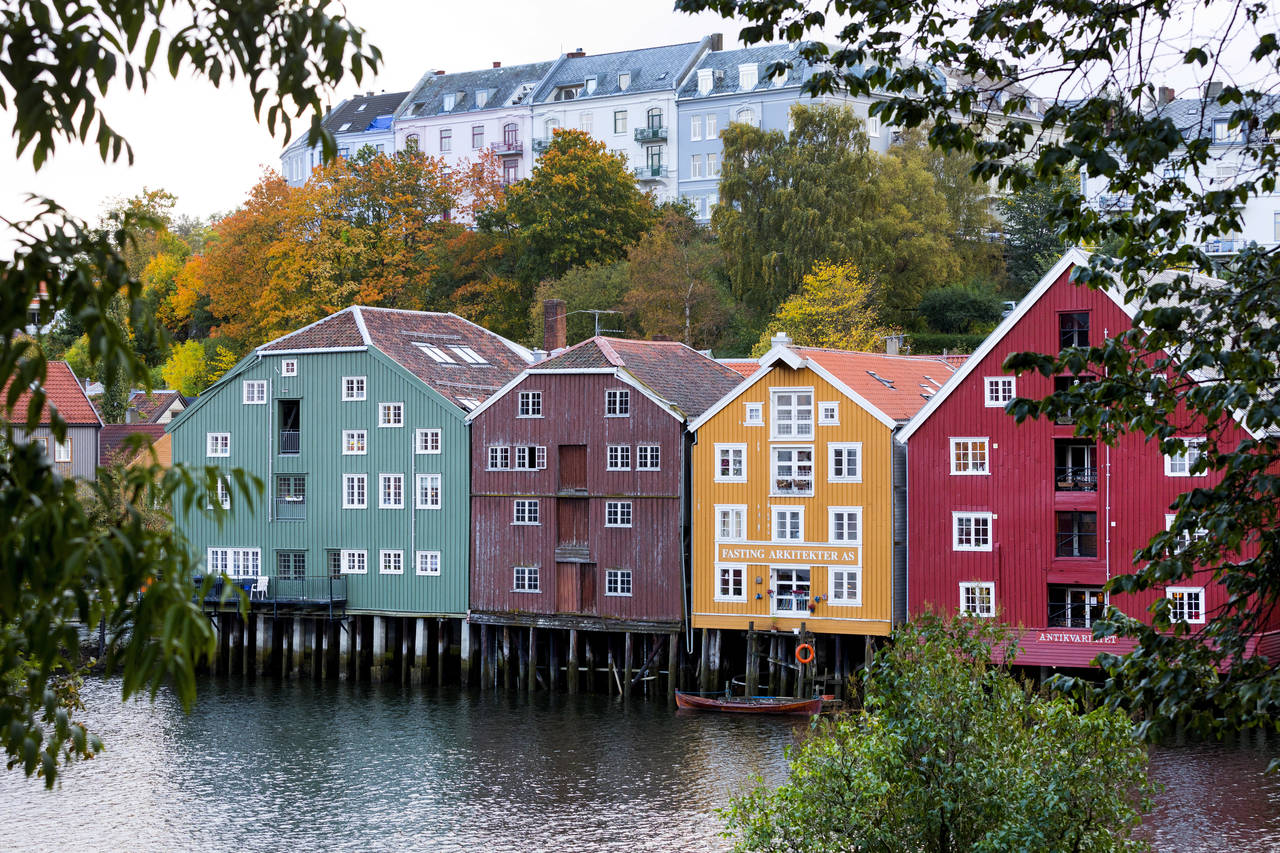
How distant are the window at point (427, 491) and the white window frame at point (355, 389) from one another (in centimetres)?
339

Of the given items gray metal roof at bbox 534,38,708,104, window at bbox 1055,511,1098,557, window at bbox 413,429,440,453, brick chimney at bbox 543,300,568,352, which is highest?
gray metal roof at bbox 534,38,708,104

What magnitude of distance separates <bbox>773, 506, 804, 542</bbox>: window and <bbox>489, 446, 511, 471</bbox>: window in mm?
9315

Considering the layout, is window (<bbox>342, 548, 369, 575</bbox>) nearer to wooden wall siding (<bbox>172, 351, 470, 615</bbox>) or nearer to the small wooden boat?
wooden wall siding (<bbox>172, 351, 470, 615</bbox>)

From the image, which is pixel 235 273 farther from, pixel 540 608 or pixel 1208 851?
pixel 1208 851

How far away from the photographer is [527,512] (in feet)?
Answer: 167

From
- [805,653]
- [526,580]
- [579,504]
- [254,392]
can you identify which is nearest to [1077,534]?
[805,653]

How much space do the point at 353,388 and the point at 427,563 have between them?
6.42m

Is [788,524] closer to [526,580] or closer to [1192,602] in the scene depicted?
[526,580]

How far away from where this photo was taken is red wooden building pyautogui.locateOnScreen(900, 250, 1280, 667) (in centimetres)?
4125

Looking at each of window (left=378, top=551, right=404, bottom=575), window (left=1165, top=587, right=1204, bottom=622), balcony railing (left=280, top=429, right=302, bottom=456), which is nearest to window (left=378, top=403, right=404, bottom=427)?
balcony railing (left=280, top=429, right=302, bottom=456)

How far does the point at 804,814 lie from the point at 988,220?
60.5m

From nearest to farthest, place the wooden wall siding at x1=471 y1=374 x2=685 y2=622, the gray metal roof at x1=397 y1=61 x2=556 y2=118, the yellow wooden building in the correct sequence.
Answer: the yellow wooden building, the wooden wall siding at x1=471 y1=374 x2=685 y2=622, the gray metal roof at x1=397 y1=61 x2=556 y2=118

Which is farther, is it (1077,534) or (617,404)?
(617,404)

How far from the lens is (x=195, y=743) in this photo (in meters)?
42.3
